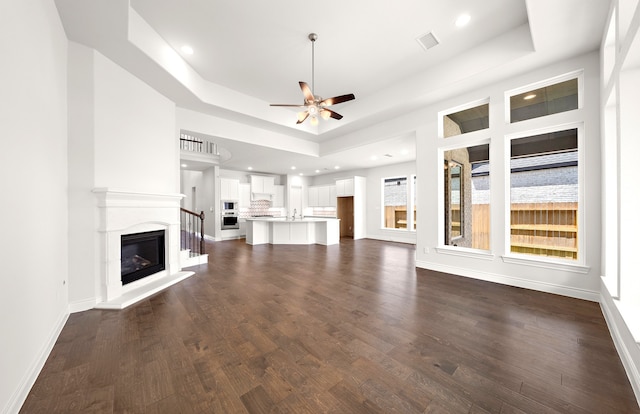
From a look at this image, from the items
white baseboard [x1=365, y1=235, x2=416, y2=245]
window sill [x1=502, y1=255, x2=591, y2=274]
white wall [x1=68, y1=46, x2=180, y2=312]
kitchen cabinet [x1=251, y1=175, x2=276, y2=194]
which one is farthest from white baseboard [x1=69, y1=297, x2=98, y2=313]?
white baseboard [x1=365, y1=235, x2=416, y2=245]

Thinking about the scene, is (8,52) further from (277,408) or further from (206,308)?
(277,408)

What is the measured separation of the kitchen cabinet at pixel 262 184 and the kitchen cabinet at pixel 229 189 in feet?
2.13

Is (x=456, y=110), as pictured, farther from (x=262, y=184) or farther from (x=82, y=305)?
(x=262, y=184)

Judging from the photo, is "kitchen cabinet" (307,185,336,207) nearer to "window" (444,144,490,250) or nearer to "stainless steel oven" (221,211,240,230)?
"stainless steel oven" (221,211,240,230)

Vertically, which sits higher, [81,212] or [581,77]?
[581,77]

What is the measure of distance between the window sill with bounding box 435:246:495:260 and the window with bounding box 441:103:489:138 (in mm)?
2152

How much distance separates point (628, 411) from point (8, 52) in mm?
4642

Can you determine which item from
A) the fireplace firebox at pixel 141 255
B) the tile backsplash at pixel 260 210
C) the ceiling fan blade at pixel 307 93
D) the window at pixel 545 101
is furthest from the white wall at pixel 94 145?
the tile backsplash at pixel 260 210

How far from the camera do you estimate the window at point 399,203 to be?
8.31 m

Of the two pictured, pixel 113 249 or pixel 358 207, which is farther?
pixel 358 207

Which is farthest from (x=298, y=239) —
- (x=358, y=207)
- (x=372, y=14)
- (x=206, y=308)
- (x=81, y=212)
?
(x=372, y=14)

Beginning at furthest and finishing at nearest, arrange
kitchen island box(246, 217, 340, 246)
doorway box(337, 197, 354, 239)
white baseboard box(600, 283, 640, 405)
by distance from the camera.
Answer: doorway box(337, 197, 354, 239), kitchen island box(246, 217, 340, 246), white baseboard box(600, 283, 640, 405)

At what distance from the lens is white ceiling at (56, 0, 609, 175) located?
2.72 meters

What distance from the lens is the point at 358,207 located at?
30.7 feet
